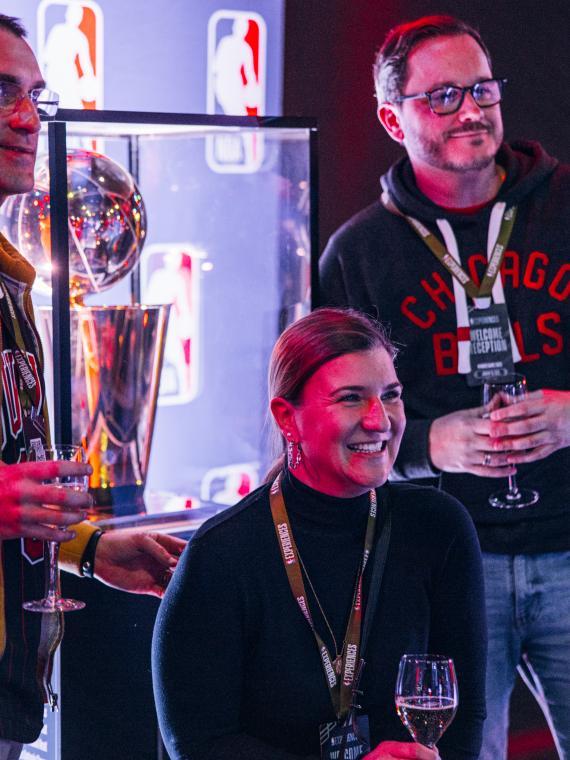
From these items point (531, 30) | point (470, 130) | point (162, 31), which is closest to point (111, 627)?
point (470, 130)

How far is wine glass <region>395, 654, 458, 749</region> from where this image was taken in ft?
5.64

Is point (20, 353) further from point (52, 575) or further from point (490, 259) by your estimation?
point (490, 259)

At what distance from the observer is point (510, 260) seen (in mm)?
2654

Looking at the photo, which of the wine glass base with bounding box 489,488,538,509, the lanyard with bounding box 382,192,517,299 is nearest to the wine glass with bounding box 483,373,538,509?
the wine glass base with bounding box 489,488,538,509

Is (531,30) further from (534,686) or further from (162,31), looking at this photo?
(534,686)

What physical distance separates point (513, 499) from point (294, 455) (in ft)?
2.01

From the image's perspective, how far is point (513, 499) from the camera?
245cm

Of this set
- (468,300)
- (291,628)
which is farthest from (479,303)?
(291,628)

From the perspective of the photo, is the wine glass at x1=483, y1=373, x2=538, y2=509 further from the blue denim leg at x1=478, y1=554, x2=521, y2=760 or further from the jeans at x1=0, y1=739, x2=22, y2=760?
the jeans at x1=0, y1=739, x2=22, y2=760

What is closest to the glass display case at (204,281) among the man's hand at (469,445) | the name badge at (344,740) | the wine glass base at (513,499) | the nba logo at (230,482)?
the nba logo at (230,482)

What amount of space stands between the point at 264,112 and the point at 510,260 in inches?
51.0

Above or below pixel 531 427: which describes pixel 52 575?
below

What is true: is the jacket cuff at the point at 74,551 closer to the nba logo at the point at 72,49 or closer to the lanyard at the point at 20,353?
the lanyard at the point at 20,353

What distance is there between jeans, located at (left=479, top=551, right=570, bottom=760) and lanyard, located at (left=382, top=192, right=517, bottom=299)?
59 centimetres
